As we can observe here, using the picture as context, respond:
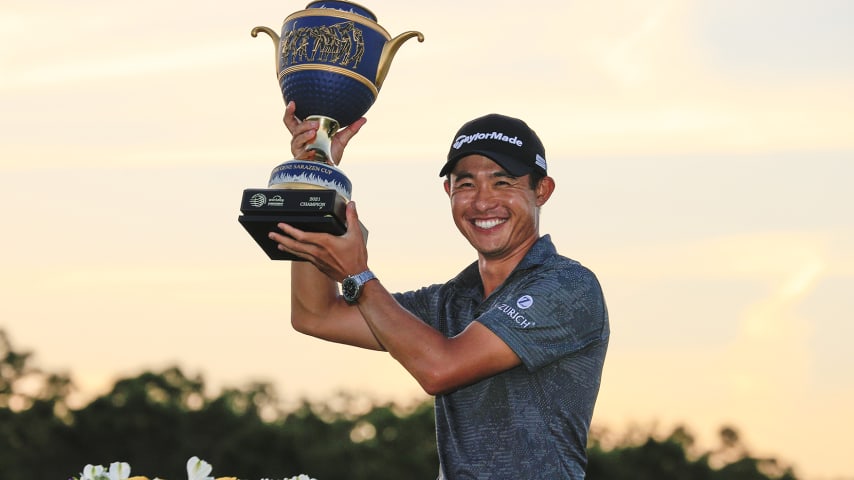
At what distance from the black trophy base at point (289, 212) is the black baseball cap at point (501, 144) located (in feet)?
2.10

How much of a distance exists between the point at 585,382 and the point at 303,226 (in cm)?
149

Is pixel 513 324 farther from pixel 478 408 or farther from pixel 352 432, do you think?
pixel 352 432

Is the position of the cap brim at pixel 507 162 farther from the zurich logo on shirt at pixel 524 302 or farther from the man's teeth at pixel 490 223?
the zurich logo on shirt at pixel 524 302

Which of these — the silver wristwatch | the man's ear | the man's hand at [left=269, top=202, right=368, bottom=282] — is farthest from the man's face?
the silver wristwatch

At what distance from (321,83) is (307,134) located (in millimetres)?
301

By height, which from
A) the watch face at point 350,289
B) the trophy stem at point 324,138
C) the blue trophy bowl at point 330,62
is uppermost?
the blue trophy bowl at point 330,62

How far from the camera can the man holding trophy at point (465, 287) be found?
529 cm

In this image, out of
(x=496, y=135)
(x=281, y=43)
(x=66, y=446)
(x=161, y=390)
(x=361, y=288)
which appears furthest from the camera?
(x=161, y=390)

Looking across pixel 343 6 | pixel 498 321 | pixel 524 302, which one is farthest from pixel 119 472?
pixel 343 6

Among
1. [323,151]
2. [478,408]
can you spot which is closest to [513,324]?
[478,408]

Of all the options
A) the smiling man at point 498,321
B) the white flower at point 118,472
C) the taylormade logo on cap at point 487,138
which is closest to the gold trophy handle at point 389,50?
the smiling man at point 498,321

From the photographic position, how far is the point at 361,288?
5.35m

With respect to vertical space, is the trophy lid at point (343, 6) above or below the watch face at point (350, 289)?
above

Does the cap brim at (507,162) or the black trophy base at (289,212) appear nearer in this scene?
the black trophy base at (289,212)
